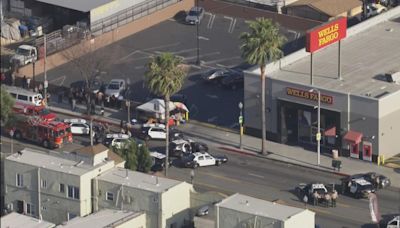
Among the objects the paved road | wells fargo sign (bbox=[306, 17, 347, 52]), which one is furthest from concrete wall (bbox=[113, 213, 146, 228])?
wells fargo sign (bbox=[306, 17, 347, 52])

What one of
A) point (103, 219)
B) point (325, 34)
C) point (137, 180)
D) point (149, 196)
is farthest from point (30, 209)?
point (325, 34)

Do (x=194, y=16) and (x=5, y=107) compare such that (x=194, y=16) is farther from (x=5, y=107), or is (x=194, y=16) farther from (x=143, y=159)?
(x=143, y=159)

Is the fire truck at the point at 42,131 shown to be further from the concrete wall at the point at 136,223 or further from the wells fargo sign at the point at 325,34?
the concrete wall at the point at 136,223

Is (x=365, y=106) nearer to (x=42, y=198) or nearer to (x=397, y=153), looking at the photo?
(x=397, y=153)

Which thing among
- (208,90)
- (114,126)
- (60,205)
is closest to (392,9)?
(208,90)

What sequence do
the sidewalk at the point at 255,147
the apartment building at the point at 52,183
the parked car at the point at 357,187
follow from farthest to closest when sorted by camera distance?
the sidewalk at the point at 255,147 → the parked car at the point at 357,187 → the apartment building at the point at 52,183

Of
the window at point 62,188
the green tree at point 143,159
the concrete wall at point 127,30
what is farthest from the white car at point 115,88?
the window at point 62,188
